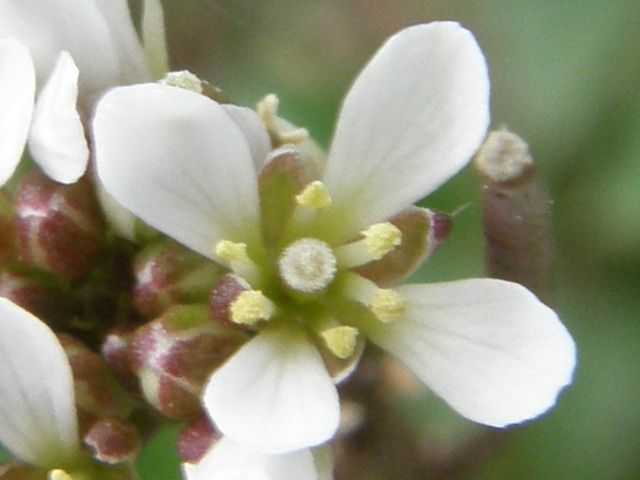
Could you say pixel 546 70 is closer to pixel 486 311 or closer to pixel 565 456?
pixel 565 456

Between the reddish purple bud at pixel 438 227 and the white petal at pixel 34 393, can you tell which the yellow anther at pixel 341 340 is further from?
the white petal at pixel 34 393

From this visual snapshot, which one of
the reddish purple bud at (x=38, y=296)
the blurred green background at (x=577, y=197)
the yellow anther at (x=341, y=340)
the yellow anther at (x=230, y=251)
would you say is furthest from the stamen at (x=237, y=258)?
the blurred green background at (x=577, y=197)

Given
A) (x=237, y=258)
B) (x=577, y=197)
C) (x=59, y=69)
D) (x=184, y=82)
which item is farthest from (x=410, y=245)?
(x=577, y=197)

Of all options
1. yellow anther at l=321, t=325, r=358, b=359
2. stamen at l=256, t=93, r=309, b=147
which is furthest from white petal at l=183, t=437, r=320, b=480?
stamen at l=256, t=93, r=309, b=147

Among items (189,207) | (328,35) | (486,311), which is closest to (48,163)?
(189,207)

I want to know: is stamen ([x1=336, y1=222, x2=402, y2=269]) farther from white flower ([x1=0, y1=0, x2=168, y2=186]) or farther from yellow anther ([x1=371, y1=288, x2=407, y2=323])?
white flower ([x1=0, y1=0, x2=168, y2=186])
